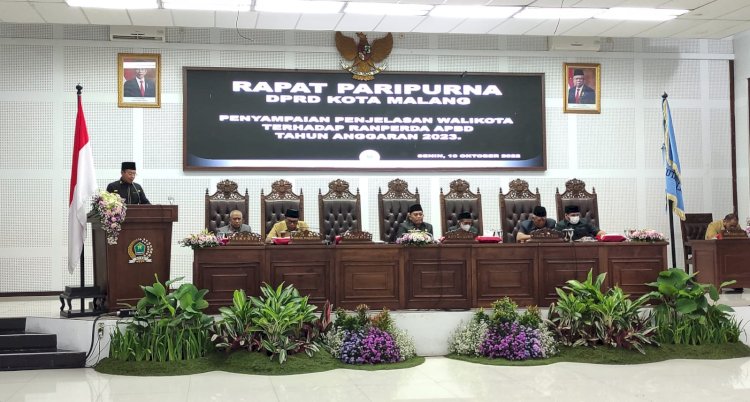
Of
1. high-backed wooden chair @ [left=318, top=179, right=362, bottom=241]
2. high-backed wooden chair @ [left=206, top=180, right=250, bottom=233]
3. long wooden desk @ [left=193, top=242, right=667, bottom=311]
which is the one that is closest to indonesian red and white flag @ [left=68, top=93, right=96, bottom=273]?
long wooden desk @ [left=193, top=242, right=667, bottom=311]

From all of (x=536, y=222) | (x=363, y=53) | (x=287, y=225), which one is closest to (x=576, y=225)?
(x=536, y=222)

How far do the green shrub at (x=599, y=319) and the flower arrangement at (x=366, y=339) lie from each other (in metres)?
1.41

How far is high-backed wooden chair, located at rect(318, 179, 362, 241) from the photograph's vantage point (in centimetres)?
909

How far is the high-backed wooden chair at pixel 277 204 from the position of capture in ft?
30.4

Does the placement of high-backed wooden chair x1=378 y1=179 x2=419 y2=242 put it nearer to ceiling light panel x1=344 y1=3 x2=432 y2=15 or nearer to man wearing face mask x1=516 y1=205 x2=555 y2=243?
man wearing face mask x1=516 y1=205 x2=555 y2=243

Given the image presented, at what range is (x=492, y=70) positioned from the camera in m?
11.2

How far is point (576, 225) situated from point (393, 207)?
202 cm

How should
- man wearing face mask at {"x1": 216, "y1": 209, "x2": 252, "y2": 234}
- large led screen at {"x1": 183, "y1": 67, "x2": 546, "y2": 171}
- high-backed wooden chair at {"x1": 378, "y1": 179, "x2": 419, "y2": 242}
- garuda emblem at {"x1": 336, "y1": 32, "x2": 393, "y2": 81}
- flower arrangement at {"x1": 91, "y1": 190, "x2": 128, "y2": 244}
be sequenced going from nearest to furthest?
flower arrangement at {"x1": 91, "y1": 190, "x2": 128, "y2": 244}, man wearing face mask at {"x1": 216, "y1": 209, "x2": 252, "y2": 234}, high-backed wooden chair at {"x1": 378, "y1": 179, "x2": 419, "y2": 242}, large led screen at {"x1": 183, "y1": 67, "x2": 546, "y2": 171}, garuda emblem at {"x1": 336, "y1": 32, "x2": 393, "y2": 81}

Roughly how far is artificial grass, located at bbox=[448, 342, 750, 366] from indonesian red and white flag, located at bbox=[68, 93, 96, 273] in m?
3.54

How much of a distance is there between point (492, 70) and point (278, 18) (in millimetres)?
3212

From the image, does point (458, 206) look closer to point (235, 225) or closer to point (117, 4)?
point (235, 225)

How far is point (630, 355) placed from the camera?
7145mm

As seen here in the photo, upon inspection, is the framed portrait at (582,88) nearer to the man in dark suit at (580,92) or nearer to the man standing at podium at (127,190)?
the man in dark suit at (580,92)

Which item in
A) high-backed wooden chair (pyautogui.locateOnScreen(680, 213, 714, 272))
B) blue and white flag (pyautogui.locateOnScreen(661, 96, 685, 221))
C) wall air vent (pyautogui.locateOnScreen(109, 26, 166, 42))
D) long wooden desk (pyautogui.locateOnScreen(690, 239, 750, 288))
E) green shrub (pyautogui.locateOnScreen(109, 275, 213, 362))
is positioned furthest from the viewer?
high-backed wooden chair (pyautogui.locateOnScreen(680, 213, 714, 272))
